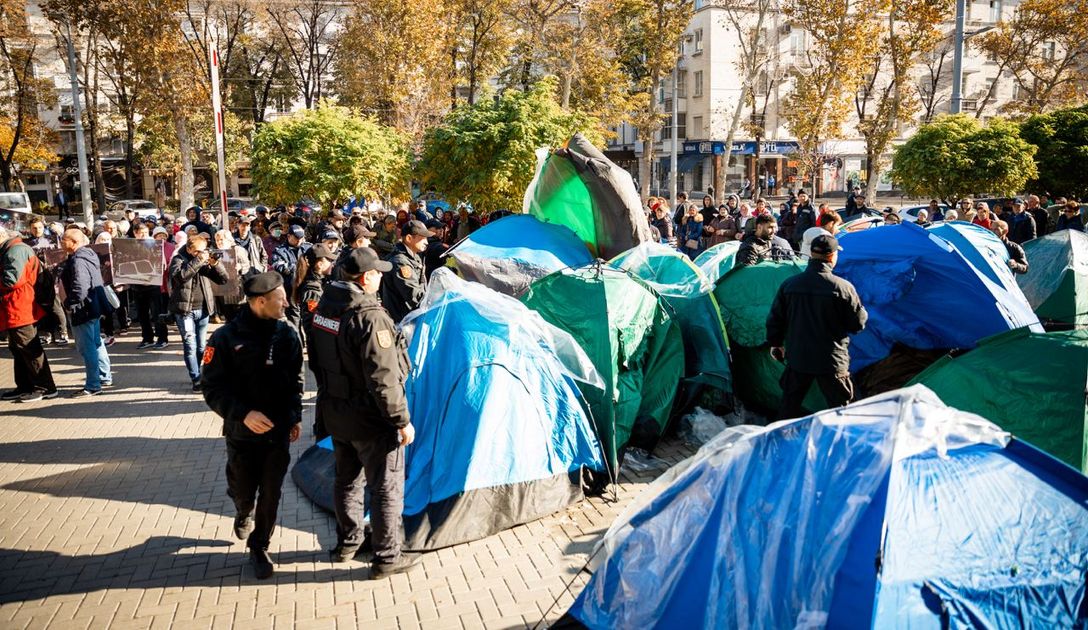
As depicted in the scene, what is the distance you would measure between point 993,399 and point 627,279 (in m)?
2.83

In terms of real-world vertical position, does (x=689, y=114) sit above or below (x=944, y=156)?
above

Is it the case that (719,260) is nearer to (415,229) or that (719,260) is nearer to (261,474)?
(415,229)

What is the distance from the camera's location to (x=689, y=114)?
153 feet

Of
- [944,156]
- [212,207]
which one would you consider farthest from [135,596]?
[212,207]

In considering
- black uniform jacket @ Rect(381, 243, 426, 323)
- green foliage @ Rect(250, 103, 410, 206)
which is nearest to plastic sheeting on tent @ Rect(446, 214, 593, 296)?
black uniform jacket @ Rect(381, 243, 426, 323)

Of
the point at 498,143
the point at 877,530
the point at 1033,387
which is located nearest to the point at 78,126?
the point at 498,143

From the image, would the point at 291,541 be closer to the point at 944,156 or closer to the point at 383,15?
the point at 944,156

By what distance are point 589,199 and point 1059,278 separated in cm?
561

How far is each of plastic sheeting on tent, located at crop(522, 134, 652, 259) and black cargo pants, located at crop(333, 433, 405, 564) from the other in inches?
209

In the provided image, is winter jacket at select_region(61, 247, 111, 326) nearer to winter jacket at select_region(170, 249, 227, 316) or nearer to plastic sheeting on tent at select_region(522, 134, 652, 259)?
winter jacket at select_region(170, 249, 227, 316)

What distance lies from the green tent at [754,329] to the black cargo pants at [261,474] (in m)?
4.35

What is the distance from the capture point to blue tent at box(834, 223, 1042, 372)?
706cm

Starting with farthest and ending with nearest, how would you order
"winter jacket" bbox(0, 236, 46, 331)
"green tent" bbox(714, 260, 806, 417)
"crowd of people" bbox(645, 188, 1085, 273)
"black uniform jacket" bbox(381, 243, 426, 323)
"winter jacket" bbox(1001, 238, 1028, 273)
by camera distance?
"crowd of people" bbox(645, 188, 1085, 273) → "winter jacket" bbox(1001, 238, 1028, 273) → "winter jacket" bbox(0, 236, 46, 331) → "black uniform jacket" bbox(381, 243, 426, 323) → "green tent" bbox(714, 260, 806, 417)

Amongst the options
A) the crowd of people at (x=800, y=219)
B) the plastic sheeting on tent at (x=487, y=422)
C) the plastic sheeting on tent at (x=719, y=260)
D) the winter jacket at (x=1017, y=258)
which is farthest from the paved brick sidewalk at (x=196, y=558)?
the crowd of people at (x=800, y=219)
